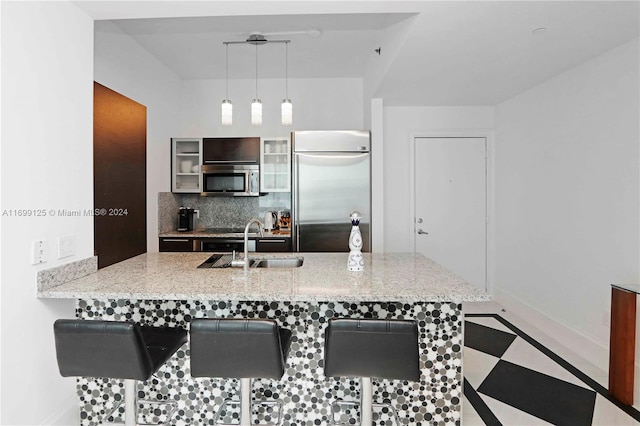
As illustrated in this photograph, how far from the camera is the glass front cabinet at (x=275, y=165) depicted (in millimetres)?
4363

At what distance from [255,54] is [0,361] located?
11.2 ft

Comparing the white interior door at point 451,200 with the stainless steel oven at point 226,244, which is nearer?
the stainless steel oven at point 226,244

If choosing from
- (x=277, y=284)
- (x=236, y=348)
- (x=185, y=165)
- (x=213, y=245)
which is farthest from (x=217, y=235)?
(x=236, y=348)

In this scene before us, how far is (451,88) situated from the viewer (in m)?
3.76

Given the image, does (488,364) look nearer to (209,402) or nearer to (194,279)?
(209,402)

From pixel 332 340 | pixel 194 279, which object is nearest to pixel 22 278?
pixel 194 279

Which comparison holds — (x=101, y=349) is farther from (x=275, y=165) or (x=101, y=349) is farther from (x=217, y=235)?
(x=275, y=165)

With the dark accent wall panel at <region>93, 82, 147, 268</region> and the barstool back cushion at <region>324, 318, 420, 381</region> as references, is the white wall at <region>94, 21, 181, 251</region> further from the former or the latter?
the barstool back cushion at <region>324, 318, 420, 381</region>

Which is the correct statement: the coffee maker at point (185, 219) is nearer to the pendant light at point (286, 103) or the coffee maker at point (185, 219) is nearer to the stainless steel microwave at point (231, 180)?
the stainless steel microwave at point (231, 180)

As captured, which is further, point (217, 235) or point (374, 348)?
point (217, 235)

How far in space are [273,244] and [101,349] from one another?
2.69 m

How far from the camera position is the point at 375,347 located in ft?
4.98

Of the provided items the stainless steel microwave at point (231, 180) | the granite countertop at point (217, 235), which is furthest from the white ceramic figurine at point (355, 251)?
the stainless steel microwave at point (231, 180)

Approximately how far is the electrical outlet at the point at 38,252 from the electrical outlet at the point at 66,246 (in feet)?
0.35
